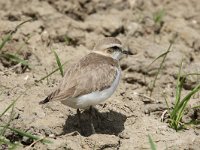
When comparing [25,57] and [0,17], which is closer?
[25,57]

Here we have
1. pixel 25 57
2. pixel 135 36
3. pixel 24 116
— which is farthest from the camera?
pixel 135 36

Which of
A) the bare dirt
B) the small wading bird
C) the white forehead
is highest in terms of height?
the white forehead

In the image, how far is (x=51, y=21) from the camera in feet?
26.6

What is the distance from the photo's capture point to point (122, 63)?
766cm

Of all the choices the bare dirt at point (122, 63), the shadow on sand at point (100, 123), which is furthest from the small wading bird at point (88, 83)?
the bare dirt at point (122, 63)

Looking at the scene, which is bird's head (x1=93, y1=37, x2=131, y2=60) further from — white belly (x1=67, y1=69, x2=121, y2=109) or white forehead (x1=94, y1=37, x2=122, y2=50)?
white belly (x1=67, y1=69, x2=121, y2=109)

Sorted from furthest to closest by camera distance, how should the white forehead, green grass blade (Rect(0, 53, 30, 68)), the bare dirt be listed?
1. green grass blade (Rect(0, 53, 30, 68))
2. the white forehead
3. the bare dirt

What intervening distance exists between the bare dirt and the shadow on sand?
0.01 m

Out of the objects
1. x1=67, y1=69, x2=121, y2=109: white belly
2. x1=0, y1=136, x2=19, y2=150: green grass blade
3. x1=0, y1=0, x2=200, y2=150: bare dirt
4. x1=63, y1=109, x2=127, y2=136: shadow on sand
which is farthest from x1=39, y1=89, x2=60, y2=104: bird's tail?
x1=0, y1=136, x2=19, y2=150: green grass blade

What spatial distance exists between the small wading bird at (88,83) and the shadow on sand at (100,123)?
15 cm

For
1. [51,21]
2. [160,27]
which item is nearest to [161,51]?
[160,27]

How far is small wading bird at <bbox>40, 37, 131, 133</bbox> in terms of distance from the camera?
5.63 m

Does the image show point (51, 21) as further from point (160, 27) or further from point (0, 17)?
point (160, 27)

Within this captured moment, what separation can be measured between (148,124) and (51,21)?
2.69 m
